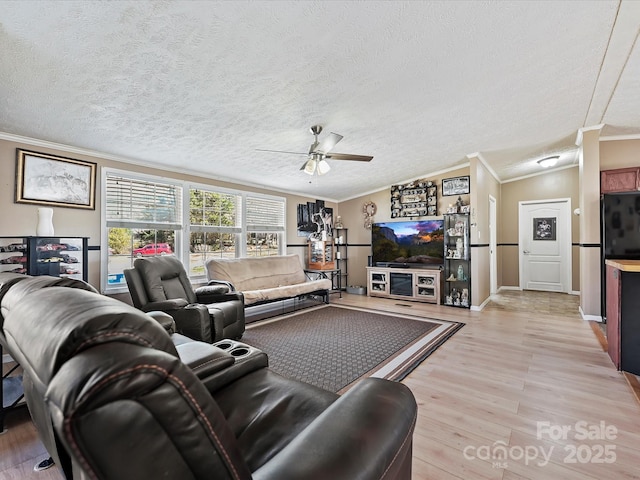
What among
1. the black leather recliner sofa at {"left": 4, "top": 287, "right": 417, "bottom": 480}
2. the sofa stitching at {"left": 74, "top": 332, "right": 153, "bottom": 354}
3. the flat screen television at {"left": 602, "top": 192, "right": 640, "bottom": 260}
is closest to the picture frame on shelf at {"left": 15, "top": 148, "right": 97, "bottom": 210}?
the black leather recliner sofa at {"left": 4, "top": 287, "right": 417, "bottom": 480}

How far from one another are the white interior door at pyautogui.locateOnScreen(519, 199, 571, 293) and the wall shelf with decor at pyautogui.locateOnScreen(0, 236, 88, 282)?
796 centimetres

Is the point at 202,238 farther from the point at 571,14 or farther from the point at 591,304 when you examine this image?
the point at 591,304

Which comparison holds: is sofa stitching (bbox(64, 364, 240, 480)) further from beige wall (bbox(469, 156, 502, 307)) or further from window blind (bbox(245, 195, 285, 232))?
beige wall (bbox(469, 156, 502, 307))

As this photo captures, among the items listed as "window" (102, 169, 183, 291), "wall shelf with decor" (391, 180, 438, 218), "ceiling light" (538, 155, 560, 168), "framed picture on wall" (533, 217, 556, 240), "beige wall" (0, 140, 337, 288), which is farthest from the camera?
"framed picture on wall" (533, 217, 556, 240)

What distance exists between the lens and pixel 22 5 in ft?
5.12

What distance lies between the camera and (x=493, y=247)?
252 inches

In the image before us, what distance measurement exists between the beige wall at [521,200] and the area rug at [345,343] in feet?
12.7

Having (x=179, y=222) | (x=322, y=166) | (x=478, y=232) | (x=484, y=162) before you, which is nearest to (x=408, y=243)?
(x=478, y=232)

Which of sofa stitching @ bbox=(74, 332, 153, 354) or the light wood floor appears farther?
the light wood floor

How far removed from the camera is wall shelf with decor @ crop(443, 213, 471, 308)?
5.21 m

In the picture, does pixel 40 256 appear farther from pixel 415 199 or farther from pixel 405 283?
pixel 415 199

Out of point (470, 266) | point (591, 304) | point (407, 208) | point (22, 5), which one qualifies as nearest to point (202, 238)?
point (22, 5)

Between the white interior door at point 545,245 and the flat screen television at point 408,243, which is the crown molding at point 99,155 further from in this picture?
the white interior door at point 545,245

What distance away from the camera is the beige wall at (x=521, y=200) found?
626 cm
